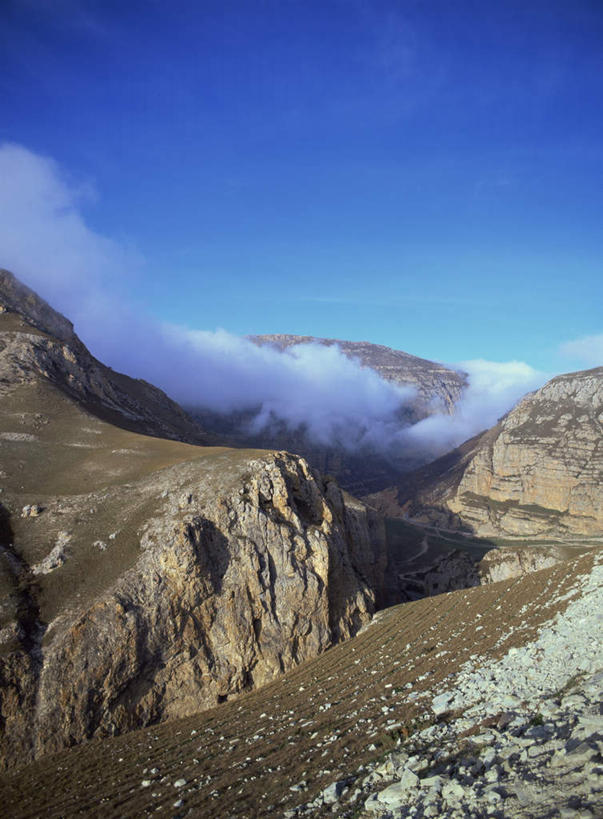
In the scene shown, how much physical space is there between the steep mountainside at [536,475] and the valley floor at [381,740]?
87910 millimetres

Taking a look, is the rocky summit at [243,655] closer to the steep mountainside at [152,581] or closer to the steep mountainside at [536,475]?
the steep mountainside at [152,581]

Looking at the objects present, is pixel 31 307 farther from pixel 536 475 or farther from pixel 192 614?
pixel 536 475

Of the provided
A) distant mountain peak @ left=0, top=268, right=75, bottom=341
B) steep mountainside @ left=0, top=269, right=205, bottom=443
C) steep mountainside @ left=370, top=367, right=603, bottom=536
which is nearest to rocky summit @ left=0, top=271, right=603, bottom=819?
steep mountainside @ left=0, top=269, right=205, bottom=443

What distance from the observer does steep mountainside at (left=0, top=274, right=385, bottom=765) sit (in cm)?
2358

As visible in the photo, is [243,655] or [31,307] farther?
[31,307]

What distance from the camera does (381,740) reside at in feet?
47.2

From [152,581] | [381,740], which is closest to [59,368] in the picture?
[152,581]

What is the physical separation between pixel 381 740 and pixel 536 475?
375 feet

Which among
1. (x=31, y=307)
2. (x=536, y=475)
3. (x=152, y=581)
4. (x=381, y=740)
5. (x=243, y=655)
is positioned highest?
(x=31, y=307)

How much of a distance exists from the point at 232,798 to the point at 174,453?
29772 millimetres

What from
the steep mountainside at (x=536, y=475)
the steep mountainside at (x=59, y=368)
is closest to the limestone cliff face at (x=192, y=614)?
the steep mountainside at (x=59, y=368)

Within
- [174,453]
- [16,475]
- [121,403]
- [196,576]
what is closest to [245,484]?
[196,576]

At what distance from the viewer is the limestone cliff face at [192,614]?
908 inches

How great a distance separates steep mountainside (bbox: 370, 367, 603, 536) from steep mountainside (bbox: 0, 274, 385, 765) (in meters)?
83.7
